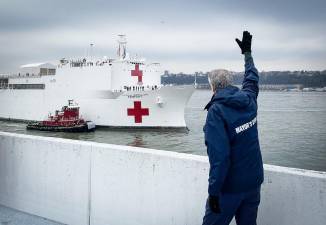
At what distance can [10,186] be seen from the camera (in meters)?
2.82

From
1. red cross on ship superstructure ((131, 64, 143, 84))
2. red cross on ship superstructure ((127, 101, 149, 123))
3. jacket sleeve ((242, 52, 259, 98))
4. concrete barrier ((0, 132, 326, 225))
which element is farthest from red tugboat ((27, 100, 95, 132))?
jacket sleeve ((242, 52, 259, 98))

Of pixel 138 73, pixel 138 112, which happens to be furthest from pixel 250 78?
pixel 138 73

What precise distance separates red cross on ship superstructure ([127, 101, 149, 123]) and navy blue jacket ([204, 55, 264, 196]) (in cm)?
1762

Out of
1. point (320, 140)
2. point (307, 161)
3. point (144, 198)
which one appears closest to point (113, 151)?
point (144, 198)

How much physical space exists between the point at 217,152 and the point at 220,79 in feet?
1.09

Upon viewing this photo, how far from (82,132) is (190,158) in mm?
17326

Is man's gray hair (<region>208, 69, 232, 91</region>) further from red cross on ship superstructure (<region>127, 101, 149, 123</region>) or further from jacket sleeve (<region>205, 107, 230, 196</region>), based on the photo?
red cross on ship superstructure (<region>127, 101, 149, 123</region>)

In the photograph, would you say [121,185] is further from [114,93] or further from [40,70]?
[40,70]

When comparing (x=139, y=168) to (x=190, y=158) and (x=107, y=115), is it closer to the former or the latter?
(x=190, y=158)

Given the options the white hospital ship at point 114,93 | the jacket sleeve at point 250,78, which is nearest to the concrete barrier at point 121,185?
the jacket sleeve at point 250,78

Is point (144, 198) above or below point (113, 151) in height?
below

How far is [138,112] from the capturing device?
19359 millimetres

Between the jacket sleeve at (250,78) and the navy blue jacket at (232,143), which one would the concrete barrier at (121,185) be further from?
the jacket sleeve at (250,78)

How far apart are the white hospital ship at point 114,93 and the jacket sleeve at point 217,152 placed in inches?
680
